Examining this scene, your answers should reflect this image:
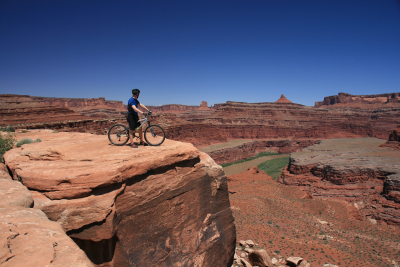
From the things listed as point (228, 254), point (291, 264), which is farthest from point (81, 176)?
point (291, 264)

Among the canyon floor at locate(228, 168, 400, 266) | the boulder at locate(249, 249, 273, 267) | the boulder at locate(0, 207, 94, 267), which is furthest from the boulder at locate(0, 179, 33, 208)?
the canyon floor at locate(228, 168, 400, 266)

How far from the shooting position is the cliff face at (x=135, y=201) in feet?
11.9

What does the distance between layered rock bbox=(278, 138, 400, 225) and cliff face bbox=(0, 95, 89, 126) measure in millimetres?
35305

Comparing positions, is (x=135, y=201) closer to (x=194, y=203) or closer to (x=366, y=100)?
(x=194, y=203)

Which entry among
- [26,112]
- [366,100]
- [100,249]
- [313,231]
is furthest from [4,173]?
[366,100]

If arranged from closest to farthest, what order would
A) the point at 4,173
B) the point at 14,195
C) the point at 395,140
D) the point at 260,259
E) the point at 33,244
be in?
the point at 33,244, the point at 14,195, the point at 4,173, the point at 260,259, the point at 395,140

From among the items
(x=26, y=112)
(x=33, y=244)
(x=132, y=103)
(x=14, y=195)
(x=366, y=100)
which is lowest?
(x=33, y=244)

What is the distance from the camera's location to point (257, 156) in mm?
49750

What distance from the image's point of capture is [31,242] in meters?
2.21

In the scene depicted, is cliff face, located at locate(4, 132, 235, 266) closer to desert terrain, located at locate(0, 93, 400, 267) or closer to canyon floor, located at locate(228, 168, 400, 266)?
desert terrain, located at locate(0, 93, 400, 267)

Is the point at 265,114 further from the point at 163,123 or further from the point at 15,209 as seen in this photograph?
the point at 15,209

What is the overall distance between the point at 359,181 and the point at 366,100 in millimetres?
100605

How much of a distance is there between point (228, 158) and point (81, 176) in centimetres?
3930

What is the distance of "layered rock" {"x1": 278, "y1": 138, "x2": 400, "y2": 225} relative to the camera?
1672 cm
